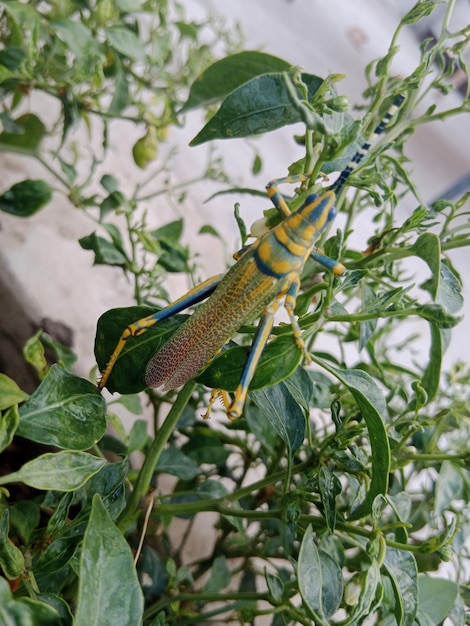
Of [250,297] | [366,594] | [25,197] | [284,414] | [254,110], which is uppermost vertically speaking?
[25,197]

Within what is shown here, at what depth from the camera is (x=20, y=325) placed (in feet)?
2.84

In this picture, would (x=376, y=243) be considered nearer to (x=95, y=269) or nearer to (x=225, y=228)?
(x=95, y=269)

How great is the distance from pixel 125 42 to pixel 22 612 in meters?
0.77

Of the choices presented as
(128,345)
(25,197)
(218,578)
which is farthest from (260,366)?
(25,197)

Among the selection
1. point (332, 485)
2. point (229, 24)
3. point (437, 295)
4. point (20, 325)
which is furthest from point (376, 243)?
point (229, 24)

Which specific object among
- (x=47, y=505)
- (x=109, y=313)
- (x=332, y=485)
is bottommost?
(x=332, y=485)

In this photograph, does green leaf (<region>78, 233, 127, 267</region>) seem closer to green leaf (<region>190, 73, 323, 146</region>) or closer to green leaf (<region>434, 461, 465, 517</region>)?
green leaf (<region>190, 73, 323, 146</region>)

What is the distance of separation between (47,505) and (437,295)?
41cm

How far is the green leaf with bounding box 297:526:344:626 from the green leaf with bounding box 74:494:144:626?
13cm

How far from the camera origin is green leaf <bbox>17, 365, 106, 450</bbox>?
1.38ft

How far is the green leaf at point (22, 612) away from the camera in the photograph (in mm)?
308

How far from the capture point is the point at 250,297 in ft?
1.44

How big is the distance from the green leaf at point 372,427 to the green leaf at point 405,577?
47mm

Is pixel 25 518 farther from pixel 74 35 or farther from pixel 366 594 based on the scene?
pixel 74 35
